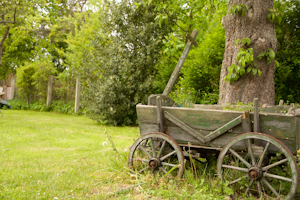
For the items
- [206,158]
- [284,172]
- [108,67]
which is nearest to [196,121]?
[206,158]

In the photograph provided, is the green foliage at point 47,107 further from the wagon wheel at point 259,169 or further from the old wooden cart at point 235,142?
the wagon wheel at point 259,169

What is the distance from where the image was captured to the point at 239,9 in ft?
13.9

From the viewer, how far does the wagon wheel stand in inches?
101

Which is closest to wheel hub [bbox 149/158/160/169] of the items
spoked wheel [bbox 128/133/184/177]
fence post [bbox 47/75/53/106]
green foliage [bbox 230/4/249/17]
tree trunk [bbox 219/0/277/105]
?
spoked wheel [bbox 128/133/184/177]

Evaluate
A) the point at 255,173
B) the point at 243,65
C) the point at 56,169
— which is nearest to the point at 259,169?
the point at 255,173

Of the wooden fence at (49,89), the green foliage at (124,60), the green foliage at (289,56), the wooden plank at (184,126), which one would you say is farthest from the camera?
the wooden fence at (49,89)

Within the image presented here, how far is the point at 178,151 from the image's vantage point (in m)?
3.07

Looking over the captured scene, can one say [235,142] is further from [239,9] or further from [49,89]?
[49,89]

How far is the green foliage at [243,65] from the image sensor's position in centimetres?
413

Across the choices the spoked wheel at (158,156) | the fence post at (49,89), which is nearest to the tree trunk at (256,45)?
the spoked wheel at (158,156)

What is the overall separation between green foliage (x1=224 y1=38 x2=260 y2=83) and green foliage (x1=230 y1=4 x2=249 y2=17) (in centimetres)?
46

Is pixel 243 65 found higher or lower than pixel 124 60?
lower

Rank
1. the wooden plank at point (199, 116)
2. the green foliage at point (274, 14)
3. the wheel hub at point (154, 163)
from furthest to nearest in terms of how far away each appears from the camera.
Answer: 1. the green foliage at point (274, 14)
2. the wheel hub at point (154, 163)
3. the wooden plank at point (199, 116)

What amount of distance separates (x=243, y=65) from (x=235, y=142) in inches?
70.4
